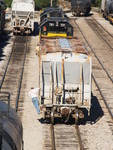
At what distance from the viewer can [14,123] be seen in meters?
8.78

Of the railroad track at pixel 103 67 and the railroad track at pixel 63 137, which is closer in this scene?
the railroad track at pixel 63 137

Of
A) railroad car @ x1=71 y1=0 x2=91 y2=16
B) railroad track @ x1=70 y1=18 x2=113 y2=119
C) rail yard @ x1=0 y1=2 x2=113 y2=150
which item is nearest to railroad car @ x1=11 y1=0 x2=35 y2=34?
railroad track @ x1=70 y1=18 x2=113 y2=119

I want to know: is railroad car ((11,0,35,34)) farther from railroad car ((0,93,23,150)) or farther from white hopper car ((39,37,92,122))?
railroad car ((0,93,23,150))

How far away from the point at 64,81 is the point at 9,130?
7.61m

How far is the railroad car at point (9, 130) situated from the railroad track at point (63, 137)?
16.6 feet

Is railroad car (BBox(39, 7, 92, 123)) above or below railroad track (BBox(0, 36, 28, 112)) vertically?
above

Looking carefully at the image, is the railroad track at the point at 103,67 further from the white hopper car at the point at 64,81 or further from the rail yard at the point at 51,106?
the white hopper car at the point at 64,81

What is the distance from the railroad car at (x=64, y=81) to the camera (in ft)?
50.5

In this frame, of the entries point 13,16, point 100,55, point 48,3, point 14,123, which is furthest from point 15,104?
point 48,3

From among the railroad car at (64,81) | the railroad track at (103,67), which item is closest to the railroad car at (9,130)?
the railroad car at (64,81)

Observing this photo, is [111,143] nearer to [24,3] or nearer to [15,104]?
[15,104]

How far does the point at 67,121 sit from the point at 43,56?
2.82 meters

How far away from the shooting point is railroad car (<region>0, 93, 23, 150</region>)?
7330 millimetres

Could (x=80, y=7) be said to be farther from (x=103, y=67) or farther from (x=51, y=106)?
(x=51, y=106)
